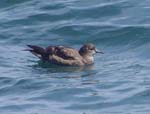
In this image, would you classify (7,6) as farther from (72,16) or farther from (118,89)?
(118,89)

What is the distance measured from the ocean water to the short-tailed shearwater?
232 mm

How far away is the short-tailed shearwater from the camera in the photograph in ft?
55.1

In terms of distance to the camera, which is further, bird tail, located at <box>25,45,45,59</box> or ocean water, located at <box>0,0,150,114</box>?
bird tail, located at <box>25,45,45,59</box>

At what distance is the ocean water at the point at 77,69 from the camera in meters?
13.0

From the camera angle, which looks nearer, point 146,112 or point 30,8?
point 146,112

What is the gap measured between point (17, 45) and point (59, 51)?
6.15 feet

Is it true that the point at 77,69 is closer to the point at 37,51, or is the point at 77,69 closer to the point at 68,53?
the point at 68,53

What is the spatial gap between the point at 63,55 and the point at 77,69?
643 mm

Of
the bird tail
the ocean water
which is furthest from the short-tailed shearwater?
the ocean water

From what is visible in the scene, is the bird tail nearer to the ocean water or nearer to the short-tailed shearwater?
the short-tailed shearwater

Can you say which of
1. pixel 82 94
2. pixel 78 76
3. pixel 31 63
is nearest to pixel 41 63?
pixel 31 63

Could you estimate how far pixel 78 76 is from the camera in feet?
50.3

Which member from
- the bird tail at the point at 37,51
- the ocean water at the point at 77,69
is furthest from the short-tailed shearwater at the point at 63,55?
the ocean water at the point at 77,69

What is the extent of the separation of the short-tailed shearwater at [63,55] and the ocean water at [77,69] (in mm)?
232
